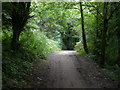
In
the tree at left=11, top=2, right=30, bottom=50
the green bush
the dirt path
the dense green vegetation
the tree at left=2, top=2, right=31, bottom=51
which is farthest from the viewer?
the tree at left=11, top=2, right=30, bottom=50

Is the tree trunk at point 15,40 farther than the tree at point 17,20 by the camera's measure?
Yes

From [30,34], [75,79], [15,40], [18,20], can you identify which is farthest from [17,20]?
[75,79]

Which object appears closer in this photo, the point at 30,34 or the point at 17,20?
the point at 17,20

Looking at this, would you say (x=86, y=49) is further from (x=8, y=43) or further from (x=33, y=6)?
(x=8, y=43)

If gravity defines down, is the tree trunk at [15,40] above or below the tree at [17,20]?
below

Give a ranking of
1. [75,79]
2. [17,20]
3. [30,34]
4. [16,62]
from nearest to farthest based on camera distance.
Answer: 1. [75,79]
2. [16,62]
3. [17,20]
4. [30,34]

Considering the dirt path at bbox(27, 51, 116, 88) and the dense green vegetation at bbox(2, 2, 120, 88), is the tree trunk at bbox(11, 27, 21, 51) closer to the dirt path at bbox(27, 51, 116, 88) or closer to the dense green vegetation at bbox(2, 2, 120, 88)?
the dense green vegetation at bbox(2, 2, 120, 88)

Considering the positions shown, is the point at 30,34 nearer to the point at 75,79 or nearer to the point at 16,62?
the point at 16,62

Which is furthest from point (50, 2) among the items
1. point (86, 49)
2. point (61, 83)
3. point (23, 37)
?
point (61, 83)

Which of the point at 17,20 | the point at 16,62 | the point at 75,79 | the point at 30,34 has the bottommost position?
the point at 75,79

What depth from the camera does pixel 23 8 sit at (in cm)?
962

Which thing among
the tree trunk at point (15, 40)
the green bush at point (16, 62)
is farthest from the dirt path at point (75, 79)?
the tree trunk at point (15, 40)

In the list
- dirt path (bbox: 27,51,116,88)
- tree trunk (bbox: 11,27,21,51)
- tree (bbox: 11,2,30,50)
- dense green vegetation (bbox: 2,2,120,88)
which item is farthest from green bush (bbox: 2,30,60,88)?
dirt path (bbox: 27,51,116,88)

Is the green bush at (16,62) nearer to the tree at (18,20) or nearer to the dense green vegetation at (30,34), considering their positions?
the dense green vegetation at (30,34)
